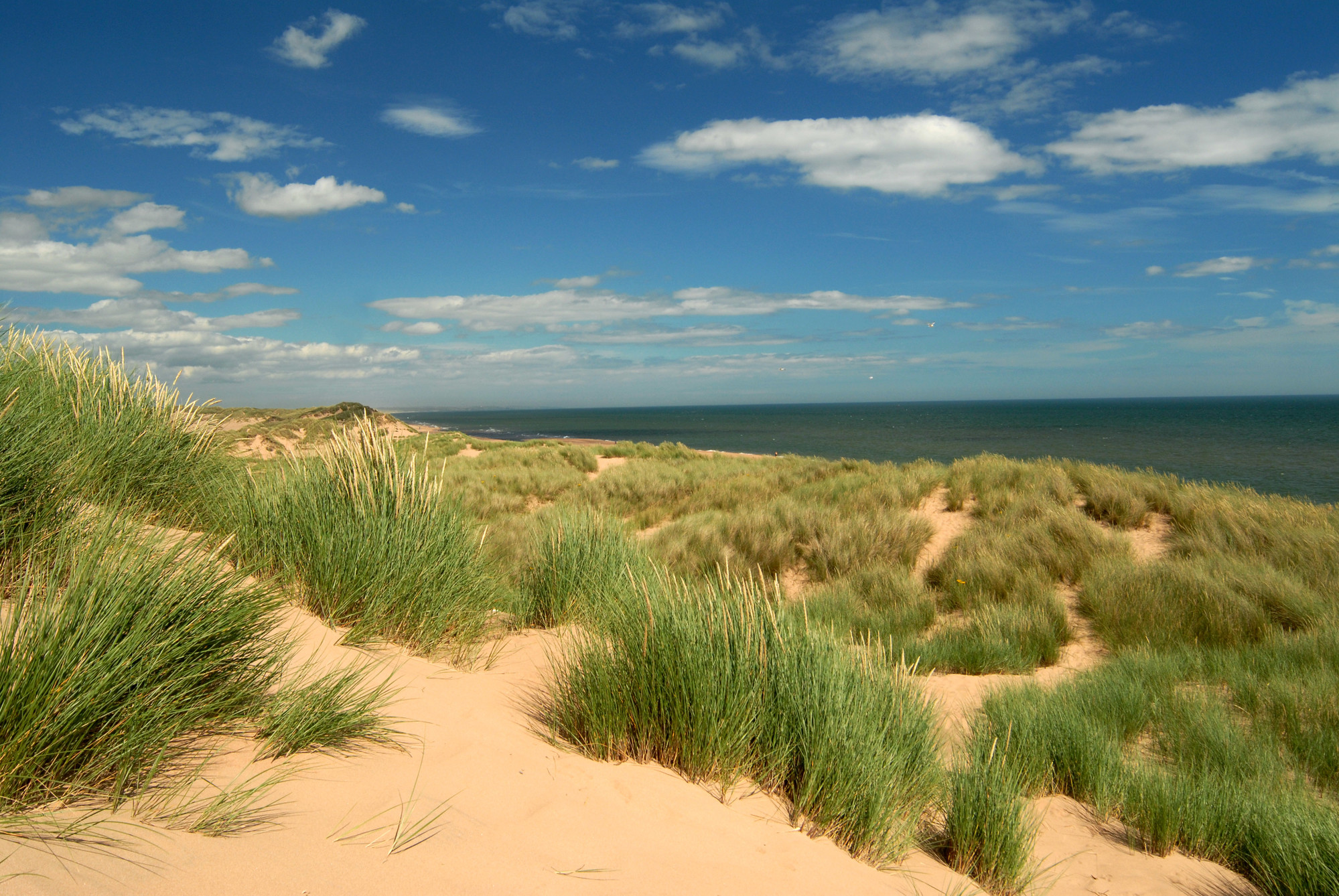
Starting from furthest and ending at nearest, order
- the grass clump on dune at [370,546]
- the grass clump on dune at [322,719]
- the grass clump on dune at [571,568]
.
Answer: the grass clump on dune at [571,568] < the grass clump on dune at [370,546] < the grass clump on dune at [322,719]

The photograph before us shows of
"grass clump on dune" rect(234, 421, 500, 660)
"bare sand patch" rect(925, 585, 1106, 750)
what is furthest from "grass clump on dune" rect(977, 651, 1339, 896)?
"grass clump on dune" rect(234, 421, 500, 660)

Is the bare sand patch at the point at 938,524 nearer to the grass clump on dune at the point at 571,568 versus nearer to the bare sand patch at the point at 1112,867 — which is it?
the grass clump on dune at the point at 571,568

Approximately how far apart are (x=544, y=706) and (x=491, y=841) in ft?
5.17

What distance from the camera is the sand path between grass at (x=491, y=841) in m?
1.97

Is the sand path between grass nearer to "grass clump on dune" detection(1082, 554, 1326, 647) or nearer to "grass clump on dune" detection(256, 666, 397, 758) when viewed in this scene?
"grass clump on dune" detection(256, 666, 397, 758)

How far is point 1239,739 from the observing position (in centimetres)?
441

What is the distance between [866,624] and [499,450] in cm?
2092

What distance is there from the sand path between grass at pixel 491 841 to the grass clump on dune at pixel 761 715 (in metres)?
0.15

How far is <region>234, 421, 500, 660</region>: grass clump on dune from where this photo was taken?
466 centimetres

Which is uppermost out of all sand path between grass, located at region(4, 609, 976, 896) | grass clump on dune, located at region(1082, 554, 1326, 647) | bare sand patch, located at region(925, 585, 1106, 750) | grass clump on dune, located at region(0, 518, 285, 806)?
grass clump on dune, located at region(0, 518, 285, 806)

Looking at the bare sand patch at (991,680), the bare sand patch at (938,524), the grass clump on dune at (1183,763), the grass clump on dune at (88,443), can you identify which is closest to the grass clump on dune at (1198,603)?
the bare sand patch at (991,680)

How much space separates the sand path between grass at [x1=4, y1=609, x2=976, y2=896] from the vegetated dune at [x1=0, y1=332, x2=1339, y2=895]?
A: 0.01 metres

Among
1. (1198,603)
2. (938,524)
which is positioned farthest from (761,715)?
(938,524)

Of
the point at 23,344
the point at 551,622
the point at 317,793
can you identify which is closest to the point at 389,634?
the point at 551,622
